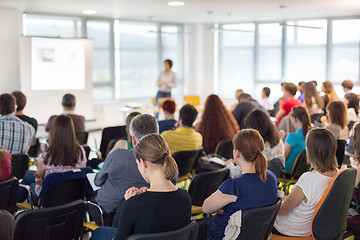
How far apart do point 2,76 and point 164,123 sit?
5.72m

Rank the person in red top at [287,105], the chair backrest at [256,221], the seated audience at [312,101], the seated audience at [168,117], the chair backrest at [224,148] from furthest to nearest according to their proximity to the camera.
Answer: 1. the seated audience at [312,101]
2. the person in red top at [287,105]
3. the seated audience at [168,117]
4. the chair backrest at [224,148]
5. the chair backrest at [256,221]

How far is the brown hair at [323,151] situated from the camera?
3002mm

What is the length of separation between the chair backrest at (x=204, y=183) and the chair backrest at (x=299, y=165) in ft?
3.95

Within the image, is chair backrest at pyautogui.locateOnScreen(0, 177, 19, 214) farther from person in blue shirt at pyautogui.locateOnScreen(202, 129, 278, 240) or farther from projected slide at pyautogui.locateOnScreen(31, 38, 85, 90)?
projected slide at pyautogui.locateOnScreen(31, 38, 85, 90)

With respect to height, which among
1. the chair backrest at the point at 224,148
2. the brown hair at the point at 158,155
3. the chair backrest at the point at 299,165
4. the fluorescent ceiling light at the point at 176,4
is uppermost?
the fluorescent ceiling light at the point at 176,4

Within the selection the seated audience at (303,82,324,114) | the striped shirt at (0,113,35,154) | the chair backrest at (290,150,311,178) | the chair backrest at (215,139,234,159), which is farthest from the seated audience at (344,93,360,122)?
the striped shirt at (0,113,35,154)

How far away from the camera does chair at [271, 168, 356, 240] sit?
113 inches

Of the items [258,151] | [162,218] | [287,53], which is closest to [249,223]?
[258,151]

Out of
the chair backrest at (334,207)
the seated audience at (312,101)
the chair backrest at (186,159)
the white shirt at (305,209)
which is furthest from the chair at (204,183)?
the seated audience at (312,101)

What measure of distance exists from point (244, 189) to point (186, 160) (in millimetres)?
1989

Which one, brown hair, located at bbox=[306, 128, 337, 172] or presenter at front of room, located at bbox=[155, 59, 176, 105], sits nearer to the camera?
brown hair, located at bbox=[306, 128, 337, 172]

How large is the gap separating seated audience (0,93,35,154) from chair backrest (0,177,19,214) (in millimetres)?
1390

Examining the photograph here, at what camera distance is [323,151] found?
301 centimetres

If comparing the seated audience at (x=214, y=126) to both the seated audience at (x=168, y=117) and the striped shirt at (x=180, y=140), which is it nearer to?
the striped shirt at (x=180, y=140)
